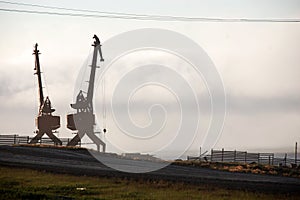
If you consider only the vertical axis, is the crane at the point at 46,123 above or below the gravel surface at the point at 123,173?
above

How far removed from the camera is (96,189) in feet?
87.9

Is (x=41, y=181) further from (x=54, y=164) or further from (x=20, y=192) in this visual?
(x=54, y=164)

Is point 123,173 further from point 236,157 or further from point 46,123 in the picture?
point 46,123

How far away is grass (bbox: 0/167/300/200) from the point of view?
24281 mm

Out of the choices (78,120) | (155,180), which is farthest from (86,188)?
(78,120)

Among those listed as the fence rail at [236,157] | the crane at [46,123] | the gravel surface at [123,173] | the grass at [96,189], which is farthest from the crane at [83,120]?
the grass at [96,189]

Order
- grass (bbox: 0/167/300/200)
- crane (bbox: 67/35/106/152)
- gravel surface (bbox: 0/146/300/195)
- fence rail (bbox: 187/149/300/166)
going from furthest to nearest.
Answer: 1. crane (bbox: 67/35/106/152)
2. fence rail (bbox: 187/149/300/166)
3. gravel surface (bbox: 0/146/300/195)
4. grass (bbox: 0/167/300/200)

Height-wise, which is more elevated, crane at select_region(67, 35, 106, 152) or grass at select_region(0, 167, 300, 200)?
crane at select_region(67, 35, 106, 152)

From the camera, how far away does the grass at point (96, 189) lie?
79.7 feet

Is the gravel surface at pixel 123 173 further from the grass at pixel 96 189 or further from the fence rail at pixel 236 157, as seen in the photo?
the fence rail at pixel 236 157

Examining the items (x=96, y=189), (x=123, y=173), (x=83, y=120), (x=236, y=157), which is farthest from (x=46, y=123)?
(x=96, y=189)

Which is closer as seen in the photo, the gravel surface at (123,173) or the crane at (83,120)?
the gravel surface at (123,173)

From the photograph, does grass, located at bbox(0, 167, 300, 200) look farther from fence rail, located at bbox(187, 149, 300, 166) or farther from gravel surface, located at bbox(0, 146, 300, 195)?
fence rail, located at bbox(187, 149, 300, 166)

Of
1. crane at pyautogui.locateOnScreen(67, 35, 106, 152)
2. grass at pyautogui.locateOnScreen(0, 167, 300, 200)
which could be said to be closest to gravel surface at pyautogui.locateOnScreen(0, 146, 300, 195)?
grass at pyautogui.locateOnScreen(0, 167, 300, 200)
